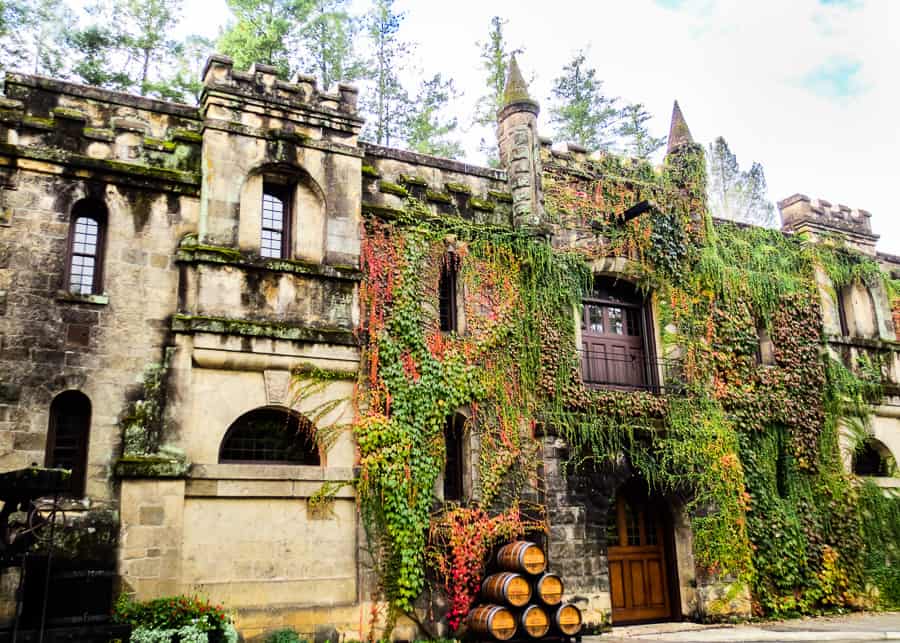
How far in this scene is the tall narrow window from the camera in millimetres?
14203

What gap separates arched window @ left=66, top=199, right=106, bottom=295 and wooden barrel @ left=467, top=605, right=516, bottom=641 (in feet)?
25.8

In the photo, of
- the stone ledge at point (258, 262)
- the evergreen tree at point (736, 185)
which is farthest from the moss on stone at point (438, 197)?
the evergreen tree at point (736, 185)

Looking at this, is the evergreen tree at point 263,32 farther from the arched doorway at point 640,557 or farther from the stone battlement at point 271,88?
the arched doorway at point 640,557

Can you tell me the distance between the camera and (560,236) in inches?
670

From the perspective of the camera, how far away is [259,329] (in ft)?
43.2

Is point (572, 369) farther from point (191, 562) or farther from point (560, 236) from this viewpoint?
point (191, 562)

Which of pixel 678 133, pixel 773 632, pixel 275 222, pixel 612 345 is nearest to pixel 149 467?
pixel 275 222

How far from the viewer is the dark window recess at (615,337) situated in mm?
17016

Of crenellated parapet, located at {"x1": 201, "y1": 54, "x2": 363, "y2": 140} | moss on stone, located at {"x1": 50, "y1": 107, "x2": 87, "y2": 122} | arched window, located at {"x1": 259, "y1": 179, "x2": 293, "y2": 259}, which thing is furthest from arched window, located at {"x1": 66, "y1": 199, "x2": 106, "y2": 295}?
arched window, located at {"x1": 259, "y1": 179, "x2": 293, "y2": 259}

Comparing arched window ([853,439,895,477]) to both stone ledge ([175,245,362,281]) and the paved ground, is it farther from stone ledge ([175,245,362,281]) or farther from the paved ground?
stone ledge ([175,245,362,281])

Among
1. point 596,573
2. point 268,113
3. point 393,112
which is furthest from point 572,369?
point 393,112

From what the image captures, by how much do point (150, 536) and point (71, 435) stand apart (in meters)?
1.90

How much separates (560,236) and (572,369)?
2.93 metres

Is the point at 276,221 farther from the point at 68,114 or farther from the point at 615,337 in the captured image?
the point at 615,337
